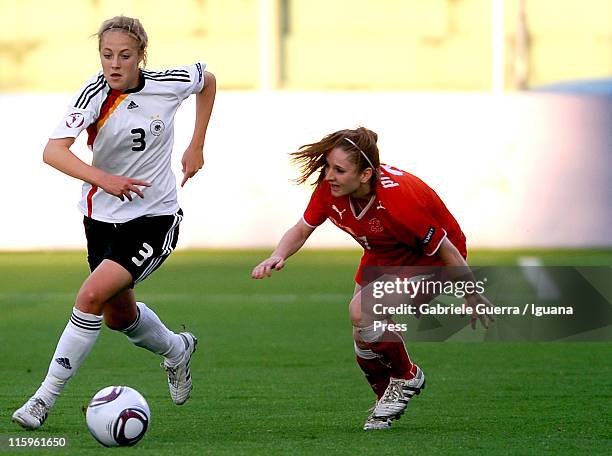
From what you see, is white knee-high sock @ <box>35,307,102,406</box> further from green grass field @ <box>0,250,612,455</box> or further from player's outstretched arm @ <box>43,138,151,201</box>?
player's outstretched arm @ <box>43,138,151,201</box>

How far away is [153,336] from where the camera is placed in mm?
7023

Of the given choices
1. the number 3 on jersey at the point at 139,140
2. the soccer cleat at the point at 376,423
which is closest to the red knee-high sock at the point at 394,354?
the soccer cleat at the point at 376,423

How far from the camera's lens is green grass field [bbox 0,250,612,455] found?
6156mm

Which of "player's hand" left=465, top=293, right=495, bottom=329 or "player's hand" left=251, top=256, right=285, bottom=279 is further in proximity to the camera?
"player's hand" left=465, top=293, right=495, bottom=329

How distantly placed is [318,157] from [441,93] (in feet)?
38.8

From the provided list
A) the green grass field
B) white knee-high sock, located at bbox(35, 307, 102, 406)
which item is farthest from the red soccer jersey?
white knee-high sock, located at bbox(35, 307, 102, 406)

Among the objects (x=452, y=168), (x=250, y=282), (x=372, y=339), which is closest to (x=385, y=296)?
(x=372, y=339)

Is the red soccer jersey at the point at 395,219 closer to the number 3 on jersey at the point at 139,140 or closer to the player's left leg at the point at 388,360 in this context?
the player's left leg at the point at 388,360

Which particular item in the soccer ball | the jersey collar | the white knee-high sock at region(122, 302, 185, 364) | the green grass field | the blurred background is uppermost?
the jersey collar

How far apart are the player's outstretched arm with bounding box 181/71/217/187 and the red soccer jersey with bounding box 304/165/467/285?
2.91ft

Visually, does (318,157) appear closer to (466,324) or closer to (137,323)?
(137,323)

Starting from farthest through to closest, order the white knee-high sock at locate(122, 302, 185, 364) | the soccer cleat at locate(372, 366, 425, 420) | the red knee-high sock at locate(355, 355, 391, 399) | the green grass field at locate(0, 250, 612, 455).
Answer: the white knee-high sock at locate(122, 302, 185, 364) → the red knee-high sock at locate(355, 355, 391, 399) → the soccer cleat at locate(372, 366, 425, 420) → the green grass field at locate(0, 250, 612, 455)

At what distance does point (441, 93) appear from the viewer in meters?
18.0

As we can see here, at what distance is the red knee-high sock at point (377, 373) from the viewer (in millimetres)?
6801
